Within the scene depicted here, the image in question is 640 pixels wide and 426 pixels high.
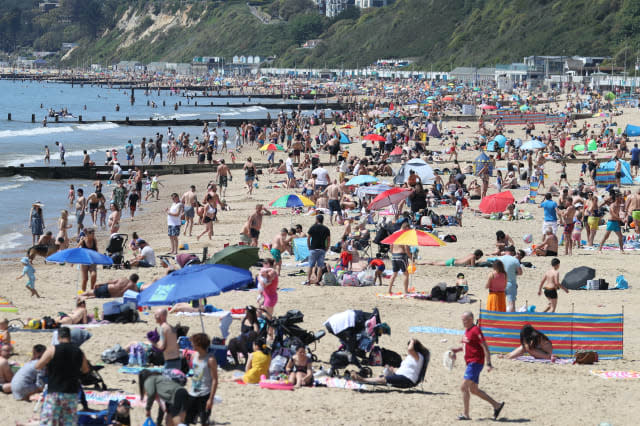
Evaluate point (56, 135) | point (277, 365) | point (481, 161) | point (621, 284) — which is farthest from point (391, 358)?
point (56, 135)

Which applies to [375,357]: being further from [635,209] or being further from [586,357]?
[635,209]

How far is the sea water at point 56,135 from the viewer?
1006 inches

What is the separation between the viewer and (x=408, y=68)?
127000 mm

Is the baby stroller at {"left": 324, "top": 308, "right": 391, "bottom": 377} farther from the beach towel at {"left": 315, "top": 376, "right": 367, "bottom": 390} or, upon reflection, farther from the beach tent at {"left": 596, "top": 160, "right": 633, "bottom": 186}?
the beach tent at {"left": 596, "top": 160, "right": 633, "bottom": 186}

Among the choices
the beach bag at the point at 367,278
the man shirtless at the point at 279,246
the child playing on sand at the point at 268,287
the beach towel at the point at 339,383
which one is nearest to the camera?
the beach towel at the point at 339,383

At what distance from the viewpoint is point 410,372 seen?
30.0ft

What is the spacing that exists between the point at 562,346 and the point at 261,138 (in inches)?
1342

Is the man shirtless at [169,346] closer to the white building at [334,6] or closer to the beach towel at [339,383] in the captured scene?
the beach towel at [339,383]

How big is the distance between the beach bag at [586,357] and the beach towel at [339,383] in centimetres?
278

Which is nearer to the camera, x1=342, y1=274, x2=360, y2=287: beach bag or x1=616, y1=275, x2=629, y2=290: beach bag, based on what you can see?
x1=616, y1=275, x2=629, y2=290: beach bag

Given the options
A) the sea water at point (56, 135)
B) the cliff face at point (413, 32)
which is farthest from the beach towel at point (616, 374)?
the cliff face at point (413, 32)

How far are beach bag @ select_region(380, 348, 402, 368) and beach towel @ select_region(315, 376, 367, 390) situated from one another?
0.69m

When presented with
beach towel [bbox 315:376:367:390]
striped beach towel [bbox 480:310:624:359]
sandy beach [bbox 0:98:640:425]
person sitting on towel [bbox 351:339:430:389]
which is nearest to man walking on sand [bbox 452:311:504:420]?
sandy beach [bbox 0:98:640:425]

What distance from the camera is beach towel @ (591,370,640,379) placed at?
31.8 ft
